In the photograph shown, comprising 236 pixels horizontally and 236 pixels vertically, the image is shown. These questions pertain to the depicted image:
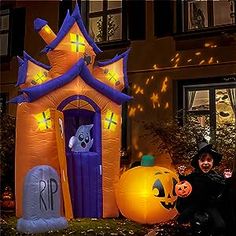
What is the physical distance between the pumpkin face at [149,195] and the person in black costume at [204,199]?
37.3 inches

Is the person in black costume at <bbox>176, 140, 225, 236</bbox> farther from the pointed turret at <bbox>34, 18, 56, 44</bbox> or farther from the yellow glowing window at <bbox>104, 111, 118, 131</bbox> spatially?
the pointed turret at <bbox>34, 18, 56, 44</bbox>

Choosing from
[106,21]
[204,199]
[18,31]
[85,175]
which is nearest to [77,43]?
[85,175]

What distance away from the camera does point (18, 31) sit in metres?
11.9

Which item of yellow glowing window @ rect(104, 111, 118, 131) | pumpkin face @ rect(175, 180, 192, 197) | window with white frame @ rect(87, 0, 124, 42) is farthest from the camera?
window with white frame @ rect(87, 0, 124, 42)

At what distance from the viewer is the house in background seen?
9633mm

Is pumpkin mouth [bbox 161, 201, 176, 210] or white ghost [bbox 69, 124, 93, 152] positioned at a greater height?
white ghost [bbox 69, 124, 93, 152]

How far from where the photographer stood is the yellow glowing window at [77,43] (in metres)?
6.87

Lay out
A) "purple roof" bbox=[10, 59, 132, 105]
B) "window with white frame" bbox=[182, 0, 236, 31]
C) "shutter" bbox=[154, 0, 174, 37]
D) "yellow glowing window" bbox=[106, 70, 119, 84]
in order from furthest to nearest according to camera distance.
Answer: "shutter" bbox=[154, 0, 174, 37]
"window with white frame" bbox=[182, 0, 236, 31]
"yellow glowing window" bbox=[106, 70, 119, 84]
"purple roof" bbox=[10, 59, 132, 105]

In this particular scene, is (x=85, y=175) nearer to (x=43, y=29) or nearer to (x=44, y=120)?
(x=44, y=120)

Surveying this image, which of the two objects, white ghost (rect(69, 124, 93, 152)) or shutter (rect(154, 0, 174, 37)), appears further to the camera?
shutter (rect(154, 0, 174, 37))

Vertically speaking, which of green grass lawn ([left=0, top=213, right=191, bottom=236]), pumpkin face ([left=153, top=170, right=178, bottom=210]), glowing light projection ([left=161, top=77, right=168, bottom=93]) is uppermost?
glowing light projection ([left=161, top=77, right=168, bottom=93])

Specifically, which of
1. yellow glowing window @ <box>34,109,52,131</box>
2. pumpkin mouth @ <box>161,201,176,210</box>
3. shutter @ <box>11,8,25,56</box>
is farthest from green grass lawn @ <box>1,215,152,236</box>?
shutter @ <box>11,8,25,56</box>

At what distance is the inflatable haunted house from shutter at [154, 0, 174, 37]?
3.55m

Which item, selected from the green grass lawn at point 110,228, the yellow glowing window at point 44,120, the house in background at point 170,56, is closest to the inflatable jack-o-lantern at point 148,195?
the green grass lawn at point 110,228
